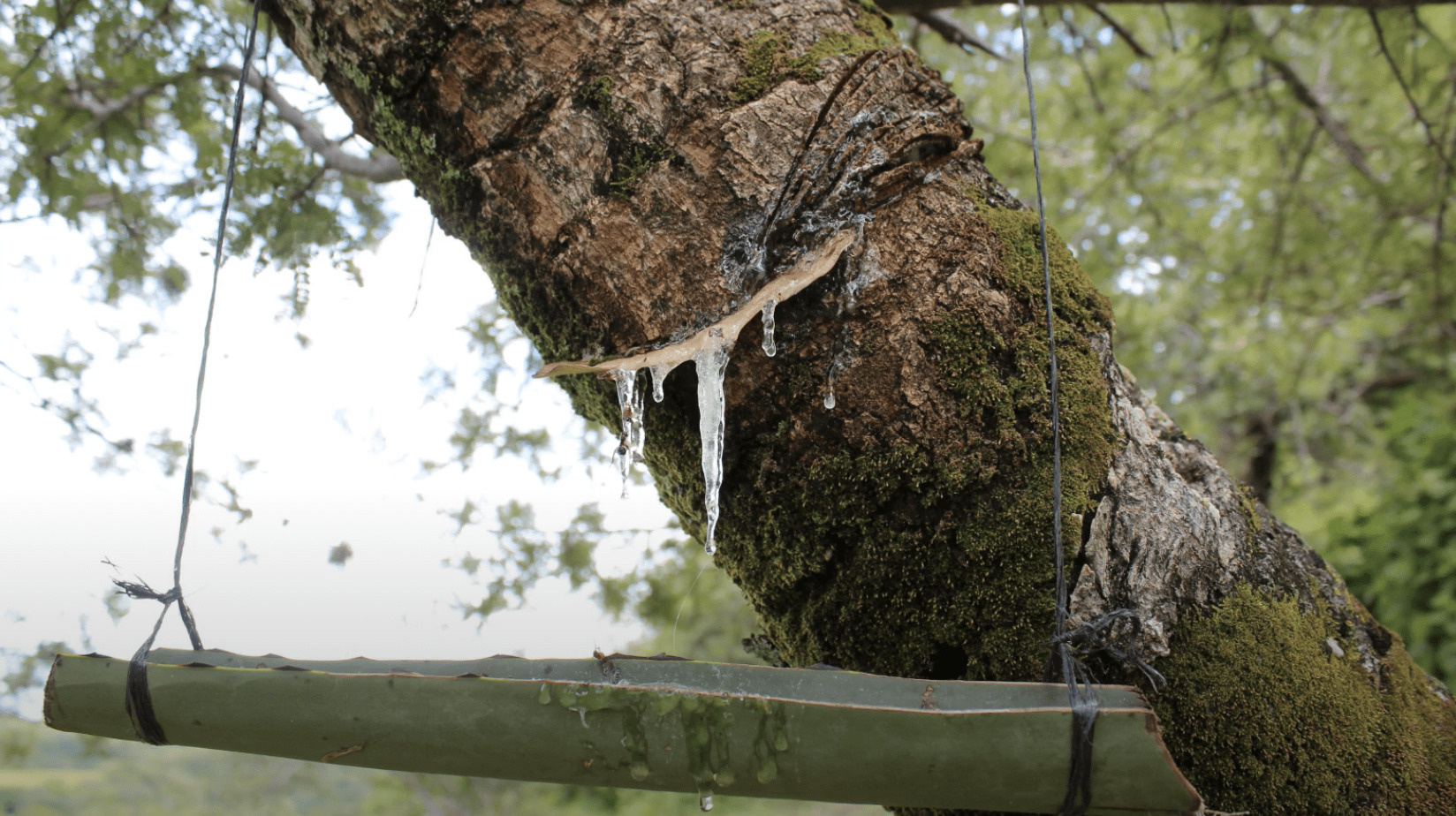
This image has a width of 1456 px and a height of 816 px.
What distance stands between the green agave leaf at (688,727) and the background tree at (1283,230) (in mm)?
2501

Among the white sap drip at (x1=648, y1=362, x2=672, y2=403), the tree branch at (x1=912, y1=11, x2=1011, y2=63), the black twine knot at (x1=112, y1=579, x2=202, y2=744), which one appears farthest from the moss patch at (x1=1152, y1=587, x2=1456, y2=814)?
the tree branch at (x1=912, y1=11, x2=1011, y2=63)

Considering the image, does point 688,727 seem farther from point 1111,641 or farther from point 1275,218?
point 1275,218

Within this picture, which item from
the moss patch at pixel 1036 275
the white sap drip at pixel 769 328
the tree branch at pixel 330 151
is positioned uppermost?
the tree branch at pixel 330 151

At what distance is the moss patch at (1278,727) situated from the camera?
93 centimetres

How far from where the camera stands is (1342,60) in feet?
11.1

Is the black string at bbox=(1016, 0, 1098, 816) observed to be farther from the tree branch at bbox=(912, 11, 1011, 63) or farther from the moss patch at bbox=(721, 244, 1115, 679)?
the tree branch at bbox=(912, 11, 1011, 63)

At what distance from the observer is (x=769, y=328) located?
0.96 metres

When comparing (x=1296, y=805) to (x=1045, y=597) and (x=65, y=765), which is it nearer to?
(x=1045, y=597)

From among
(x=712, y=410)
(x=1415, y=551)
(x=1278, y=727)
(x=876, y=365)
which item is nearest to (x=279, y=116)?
(x=712, y=410)

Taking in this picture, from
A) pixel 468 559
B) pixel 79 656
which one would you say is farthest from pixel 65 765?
pixel 79 656

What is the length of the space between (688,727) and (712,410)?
0.39 meters

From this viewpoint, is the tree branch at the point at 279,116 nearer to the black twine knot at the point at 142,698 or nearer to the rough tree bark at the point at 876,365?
the rough tree bark at the point at 876,365

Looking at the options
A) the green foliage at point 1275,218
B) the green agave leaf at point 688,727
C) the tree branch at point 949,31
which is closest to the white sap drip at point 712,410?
the green agave leaf at point 688,727

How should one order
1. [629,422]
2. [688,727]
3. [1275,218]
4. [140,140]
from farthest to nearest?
[1275,218] → [140,140] → [629,422] → [688,727]
